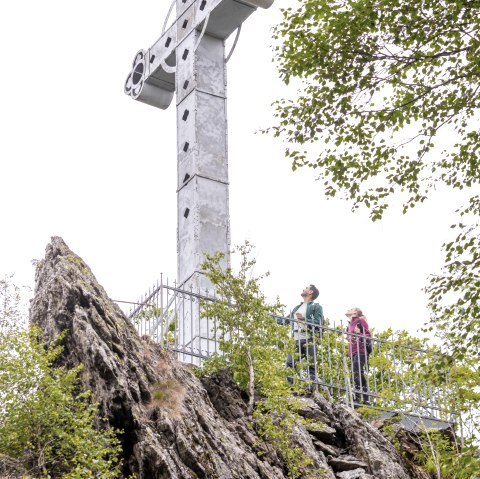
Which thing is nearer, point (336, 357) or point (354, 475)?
point (354, 475)

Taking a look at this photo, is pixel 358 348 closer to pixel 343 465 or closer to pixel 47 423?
pixel 343 465

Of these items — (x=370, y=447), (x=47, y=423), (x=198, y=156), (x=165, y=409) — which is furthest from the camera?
(x=198, y=156)

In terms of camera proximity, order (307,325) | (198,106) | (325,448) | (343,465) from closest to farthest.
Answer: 1. (343,465)
2. (325,448)
3. (307,325)
4. (198,106)

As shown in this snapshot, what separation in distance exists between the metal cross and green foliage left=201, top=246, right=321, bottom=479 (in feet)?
3.30

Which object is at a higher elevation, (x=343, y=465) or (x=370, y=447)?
(x=370, y=447)

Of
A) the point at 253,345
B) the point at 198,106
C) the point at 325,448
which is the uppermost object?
the point at 198,106

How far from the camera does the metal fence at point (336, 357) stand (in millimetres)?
17688

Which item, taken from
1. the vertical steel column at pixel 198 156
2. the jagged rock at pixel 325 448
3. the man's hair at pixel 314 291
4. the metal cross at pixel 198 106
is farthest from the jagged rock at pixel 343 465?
the man's hair at pixel 314 291

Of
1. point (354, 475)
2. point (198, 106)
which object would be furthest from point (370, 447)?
point (198, 106)

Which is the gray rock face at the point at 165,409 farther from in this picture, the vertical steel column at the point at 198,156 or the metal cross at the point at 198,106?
the metal cross at the point at 198,106

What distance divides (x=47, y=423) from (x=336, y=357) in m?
6.50

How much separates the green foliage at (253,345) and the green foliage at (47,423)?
2.91 meters

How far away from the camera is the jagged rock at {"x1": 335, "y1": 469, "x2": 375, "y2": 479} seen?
622 inches

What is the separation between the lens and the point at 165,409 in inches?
577
